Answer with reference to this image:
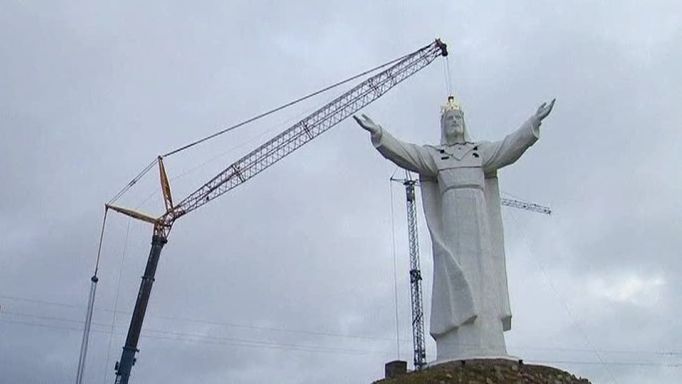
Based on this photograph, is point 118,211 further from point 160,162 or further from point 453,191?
point 453,191

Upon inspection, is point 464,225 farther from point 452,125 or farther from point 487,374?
point 487,374

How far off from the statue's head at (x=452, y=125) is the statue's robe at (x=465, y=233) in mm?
409

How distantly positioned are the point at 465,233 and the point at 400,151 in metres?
2.81

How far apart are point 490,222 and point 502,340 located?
338 centimetres

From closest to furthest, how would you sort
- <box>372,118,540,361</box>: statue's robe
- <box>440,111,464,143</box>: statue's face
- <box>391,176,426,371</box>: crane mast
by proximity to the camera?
<box>372,118,540,361</box>: statue's robe → <box>440,111,464,143</box>: statue's face → <box>391,176,426,371</box>: crane mast

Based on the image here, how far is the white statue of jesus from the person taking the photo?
847 inches

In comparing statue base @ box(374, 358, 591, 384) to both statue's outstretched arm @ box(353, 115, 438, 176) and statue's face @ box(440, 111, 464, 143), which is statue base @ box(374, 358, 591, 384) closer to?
statue's outstretched arm @ box(353, 115, 438, 176)

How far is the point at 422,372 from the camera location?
20.3 m

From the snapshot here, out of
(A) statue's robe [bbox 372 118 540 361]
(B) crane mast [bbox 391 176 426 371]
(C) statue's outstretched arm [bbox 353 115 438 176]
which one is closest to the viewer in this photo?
(A) statue's robe [bbox 372 118 540 361]

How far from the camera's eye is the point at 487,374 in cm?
1972

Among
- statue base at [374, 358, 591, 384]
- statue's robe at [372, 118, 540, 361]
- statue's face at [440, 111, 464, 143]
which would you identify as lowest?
statue base at [374, 358, 591, 384]

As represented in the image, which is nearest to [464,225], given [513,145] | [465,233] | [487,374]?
[465,233]

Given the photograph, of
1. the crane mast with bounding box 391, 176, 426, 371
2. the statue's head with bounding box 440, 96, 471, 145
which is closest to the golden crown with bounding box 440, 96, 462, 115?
the statue's head with bounding box 440, 96, 471, 145

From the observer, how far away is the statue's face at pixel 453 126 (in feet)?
78.1
